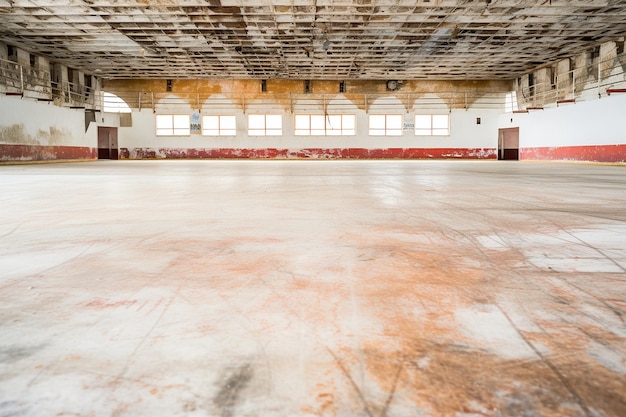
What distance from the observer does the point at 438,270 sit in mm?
1697

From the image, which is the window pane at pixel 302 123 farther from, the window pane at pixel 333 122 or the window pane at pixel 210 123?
the window pane at pixel 210 123

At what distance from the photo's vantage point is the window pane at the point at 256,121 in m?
25.0

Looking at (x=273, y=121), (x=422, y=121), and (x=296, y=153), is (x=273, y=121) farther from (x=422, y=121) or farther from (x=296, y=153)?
(x=422, y=121)

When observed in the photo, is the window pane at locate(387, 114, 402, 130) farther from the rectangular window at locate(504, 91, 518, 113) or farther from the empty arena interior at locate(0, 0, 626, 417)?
the empty arena interior at locate(0, 0, 626, 417)

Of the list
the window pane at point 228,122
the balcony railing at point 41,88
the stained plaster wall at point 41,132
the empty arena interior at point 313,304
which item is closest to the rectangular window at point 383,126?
the window pane at point 228,122

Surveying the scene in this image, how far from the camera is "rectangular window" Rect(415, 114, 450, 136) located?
25.2 meters

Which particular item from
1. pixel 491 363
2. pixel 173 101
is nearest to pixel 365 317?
pixel 491 363

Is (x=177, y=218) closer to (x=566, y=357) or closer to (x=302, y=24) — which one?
(x=566, y=357)

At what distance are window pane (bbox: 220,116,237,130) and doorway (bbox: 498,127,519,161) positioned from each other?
14814mm

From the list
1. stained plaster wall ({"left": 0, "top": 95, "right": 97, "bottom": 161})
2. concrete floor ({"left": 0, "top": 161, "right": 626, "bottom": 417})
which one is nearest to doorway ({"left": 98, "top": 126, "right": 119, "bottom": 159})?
stained plaster wall ({"left": 0, "top": 95, "right": 97, "bottom": 161})

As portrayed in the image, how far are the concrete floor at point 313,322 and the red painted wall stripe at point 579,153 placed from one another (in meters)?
16.0

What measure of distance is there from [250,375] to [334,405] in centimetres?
18

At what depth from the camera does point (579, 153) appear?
59.0ft

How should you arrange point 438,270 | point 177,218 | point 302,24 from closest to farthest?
point 438,270
point 177,218
point 302,24
